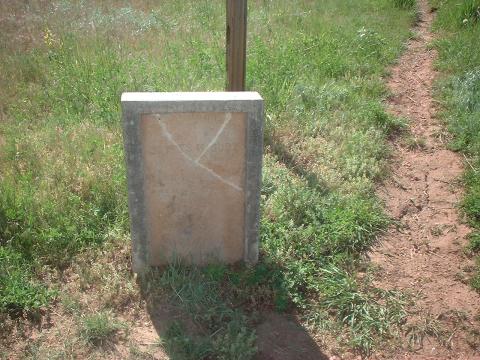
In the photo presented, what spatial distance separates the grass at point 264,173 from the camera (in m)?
3.06

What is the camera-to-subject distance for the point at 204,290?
3090mm

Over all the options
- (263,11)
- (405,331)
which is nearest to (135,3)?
(263,11)

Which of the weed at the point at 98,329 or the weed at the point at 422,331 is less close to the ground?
the weed at the point at 98,329

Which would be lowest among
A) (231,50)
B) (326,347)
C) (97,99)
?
(326,347)

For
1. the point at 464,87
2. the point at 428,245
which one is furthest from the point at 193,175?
the point at 464,87

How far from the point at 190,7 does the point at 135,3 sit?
3.35 ft

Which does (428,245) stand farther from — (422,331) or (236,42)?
(236,42)

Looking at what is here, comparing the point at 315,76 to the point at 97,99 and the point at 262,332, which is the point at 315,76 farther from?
the point at 262,332

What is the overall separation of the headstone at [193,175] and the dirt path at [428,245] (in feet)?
3.62

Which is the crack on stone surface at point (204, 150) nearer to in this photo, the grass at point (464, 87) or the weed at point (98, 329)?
the weed at point (98, 329)

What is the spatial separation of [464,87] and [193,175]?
158 inches

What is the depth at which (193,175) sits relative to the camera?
3.09m

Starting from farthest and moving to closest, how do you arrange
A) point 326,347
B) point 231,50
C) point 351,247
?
point 231,50 < point 351,247 < point 326,347

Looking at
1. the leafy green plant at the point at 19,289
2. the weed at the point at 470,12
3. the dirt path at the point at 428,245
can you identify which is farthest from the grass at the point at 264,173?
the weed at the point at 470,12
